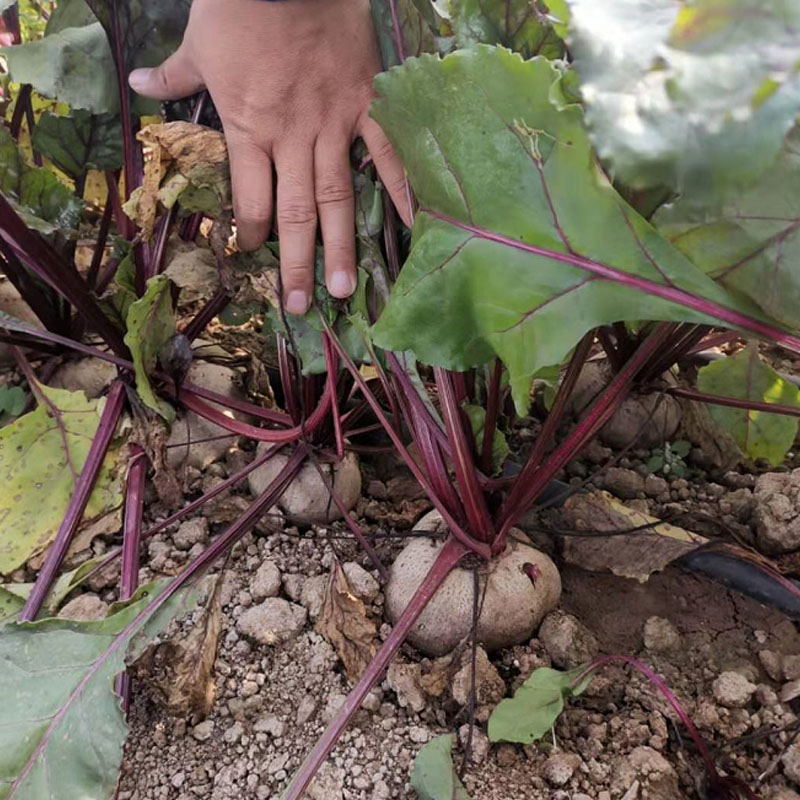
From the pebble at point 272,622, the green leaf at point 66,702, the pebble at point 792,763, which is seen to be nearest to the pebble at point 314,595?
the pebble at point 272,622

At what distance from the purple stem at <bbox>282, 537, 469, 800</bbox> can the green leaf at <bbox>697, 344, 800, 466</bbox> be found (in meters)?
0.61

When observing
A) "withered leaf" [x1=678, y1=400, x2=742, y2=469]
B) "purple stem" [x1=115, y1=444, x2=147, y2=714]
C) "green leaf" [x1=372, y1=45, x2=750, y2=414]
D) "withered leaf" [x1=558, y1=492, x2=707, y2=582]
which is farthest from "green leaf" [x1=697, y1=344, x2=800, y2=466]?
"purple stem" [x1=115, y1=444, x2=147, y2=714]

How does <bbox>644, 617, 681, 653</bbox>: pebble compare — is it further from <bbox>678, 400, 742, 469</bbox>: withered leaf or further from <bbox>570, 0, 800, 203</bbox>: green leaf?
<bbox>570, 0, 800, 203</bbox>: green leaf

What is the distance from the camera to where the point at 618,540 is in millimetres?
1202

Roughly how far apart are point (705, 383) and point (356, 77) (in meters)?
0.87

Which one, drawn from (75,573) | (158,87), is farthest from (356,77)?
(75,573)

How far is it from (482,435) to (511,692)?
390mm

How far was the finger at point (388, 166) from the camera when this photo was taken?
98cm

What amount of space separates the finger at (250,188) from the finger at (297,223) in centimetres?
2

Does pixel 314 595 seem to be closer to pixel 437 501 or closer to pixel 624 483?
pixel 437 501

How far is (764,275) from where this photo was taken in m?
0.68

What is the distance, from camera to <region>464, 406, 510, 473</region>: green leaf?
1124 mm

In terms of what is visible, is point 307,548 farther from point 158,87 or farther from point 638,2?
point 638,2

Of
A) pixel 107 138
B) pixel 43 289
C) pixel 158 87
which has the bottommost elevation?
pixel 43 289
